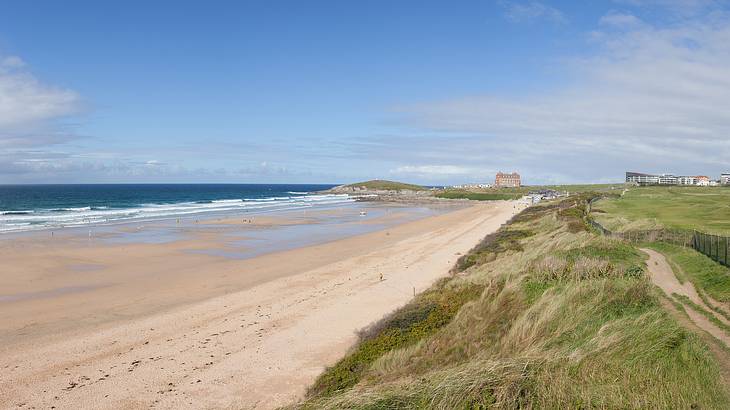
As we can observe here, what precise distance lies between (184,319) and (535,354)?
12068mm

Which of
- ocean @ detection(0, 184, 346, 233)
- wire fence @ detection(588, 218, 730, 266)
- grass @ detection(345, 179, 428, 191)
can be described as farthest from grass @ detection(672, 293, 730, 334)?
grass @ detection(345, 179, 428, 191)

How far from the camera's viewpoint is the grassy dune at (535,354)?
231 inches

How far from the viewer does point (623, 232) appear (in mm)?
27000

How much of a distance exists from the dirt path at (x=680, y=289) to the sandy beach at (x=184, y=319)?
25.8 feet

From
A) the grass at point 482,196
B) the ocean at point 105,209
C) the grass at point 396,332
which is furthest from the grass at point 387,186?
the grass at point 396,332

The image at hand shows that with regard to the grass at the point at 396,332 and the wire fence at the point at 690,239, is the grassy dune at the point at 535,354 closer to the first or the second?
the grass at the point at 396,332

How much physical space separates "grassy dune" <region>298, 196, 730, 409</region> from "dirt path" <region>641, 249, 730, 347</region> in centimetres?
127

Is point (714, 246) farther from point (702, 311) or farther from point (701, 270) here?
point (702, 311)

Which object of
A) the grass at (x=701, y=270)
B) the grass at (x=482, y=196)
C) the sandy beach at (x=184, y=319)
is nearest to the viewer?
the sandy beach at (x=184, y=319)

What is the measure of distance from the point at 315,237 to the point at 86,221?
28.5 metres

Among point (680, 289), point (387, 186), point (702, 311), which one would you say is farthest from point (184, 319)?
point (387, 186)

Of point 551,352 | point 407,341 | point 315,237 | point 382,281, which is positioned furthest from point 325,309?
point 315,237

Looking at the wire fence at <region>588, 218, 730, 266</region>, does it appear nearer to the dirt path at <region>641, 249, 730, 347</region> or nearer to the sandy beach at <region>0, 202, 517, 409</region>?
the dirt path at <region>641, 249, 730, 347</region>

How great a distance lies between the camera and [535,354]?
270 inches
